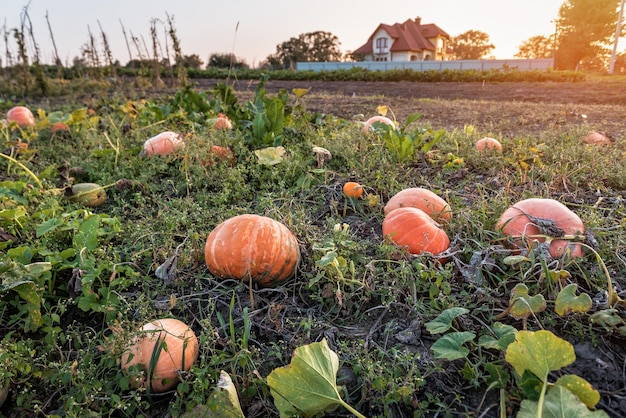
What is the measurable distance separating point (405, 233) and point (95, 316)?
Answer: 1.56m

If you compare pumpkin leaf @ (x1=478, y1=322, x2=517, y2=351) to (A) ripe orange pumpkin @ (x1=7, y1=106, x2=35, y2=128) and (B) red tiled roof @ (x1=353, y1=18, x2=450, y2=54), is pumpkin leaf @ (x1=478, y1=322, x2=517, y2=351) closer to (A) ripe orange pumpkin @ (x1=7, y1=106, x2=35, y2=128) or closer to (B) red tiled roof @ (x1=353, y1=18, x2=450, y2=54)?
(A) ripe orange pumpkin @ (x1=7, y1=106, x2=35, y2=128)

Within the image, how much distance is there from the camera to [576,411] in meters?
1.11

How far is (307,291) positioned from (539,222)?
1.17 metres

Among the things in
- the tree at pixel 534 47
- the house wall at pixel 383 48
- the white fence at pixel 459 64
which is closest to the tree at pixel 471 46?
the tree at pixel 534 47

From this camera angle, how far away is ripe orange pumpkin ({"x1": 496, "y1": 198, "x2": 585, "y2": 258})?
76.4 inches

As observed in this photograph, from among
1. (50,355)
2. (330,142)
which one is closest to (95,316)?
(50,355)

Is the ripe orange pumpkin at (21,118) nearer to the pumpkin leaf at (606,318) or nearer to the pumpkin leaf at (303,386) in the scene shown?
the pumpkin leaf at (303,386)

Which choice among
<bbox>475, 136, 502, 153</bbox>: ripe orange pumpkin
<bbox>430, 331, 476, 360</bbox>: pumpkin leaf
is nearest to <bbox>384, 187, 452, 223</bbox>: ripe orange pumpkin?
<bbox>430, 331, 476, 360</bbox>: pumpkin leaf

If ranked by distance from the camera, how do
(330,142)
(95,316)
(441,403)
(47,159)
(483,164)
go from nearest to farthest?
(441,403)
(95,316)
(483,164)
(330,142)
(47,159)

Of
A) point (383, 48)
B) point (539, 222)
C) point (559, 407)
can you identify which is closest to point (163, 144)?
point (539, 222)

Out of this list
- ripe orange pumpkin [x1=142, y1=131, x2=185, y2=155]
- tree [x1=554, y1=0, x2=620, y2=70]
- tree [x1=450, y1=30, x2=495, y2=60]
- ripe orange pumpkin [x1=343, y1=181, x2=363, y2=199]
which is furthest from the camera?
tree [x1=450, y1=30, x2=495, y2=60]

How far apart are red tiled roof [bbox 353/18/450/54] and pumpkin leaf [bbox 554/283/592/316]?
149ft

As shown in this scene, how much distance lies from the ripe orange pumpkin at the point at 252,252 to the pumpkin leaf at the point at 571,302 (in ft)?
3.79

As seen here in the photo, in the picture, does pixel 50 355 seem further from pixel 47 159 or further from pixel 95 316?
pixel 47 159
